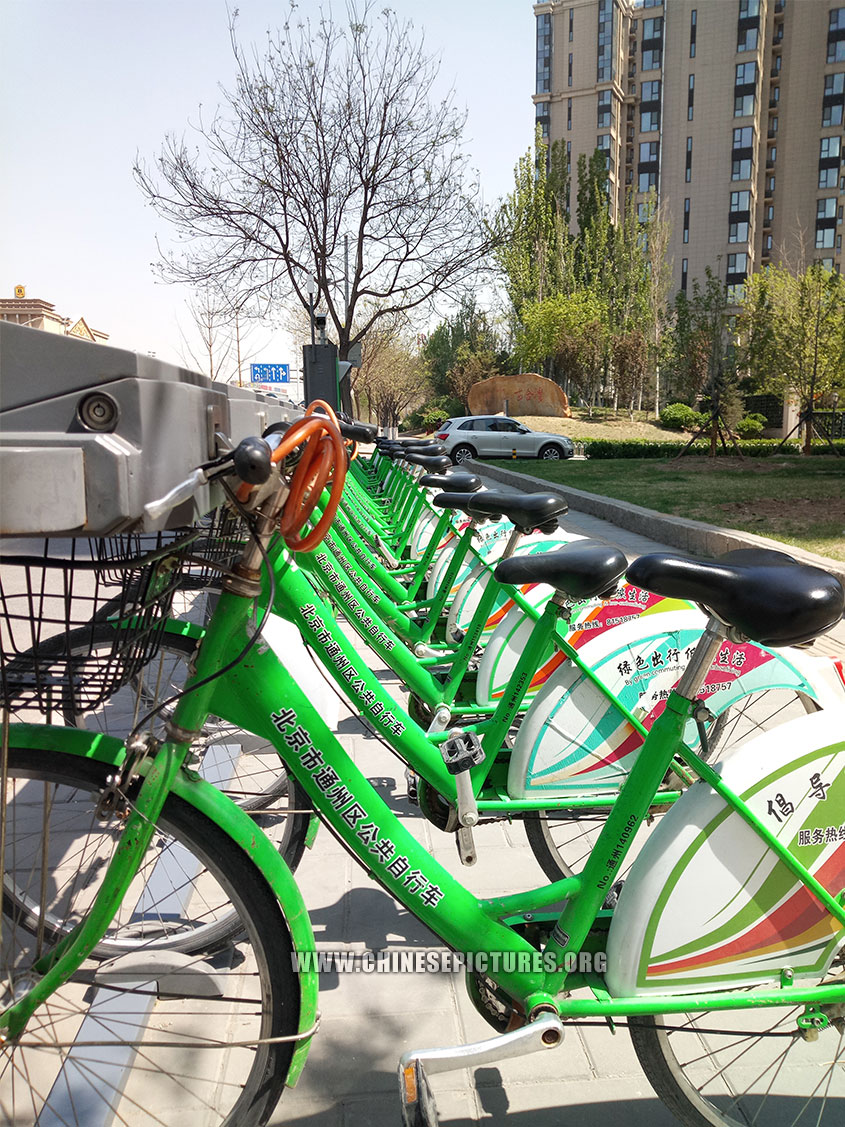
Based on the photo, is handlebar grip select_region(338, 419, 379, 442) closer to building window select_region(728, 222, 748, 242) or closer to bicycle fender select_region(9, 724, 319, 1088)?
bicycle fender select_region(9, 724, 319, 1088)

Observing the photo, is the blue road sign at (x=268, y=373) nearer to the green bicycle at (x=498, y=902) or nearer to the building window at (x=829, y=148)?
the green bicycle at (x=498, y=902)

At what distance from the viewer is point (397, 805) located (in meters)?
3.15

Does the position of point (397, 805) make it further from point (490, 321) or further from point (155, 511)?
point (490, 321)

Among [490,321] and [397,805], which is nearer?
[397,805]

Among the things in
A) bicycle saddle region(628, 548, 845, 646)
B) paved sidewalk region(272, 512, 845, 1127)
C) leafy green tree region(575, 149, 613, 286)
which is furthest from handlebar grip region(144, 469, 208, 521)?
leafy green tree region(575, 149, 613, 286)

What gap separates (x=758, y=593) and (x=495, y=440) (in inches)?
888

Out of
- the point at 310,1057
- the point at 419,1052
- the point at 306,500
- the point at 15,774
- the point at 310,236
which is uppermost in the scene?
the point at 310,236

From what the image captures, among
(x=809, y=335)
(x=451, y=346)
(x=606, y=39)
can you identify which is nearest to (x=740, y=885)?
(x=809, y=335)

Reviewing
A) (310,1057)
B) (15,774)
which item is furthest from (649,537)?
(15,774)

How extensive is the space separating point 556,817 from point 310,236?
17571 mm

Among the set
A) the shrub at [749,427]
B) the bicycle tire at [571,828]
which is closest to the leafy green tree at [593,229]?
the shrub at [749,427]

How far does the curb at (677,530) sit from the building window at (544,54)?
2298 inches

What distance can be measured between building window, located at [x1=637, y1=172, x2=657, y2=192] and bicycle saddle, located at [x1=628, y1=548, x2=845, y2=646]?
65.4 meters

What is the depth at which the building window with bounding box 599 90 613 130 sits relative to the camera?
2297 inches
